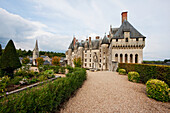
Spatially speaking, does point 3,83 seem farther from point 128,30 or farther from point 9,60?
point 128,30

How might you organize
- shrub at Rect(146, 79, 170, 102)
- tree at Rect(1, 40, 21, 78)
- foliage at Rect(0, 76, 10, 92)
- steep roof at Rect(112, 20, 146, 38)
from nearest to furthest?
1. shrub at Rect(146, 79, 170, 102)
2. foliage at Rect(0, 76, 10, 92)
3. tree at Rect(1, 40, 21, 78)
4. steep roof at Rect(112, 20, 146, 38)

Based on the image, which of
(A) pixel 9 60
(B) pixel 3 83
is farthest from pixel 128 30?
(B) pixel 3 83

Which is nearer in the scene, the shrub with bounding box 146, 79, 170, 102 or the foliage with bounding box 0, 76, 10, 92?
the shrub with bounding box 146, 79, 170, 102

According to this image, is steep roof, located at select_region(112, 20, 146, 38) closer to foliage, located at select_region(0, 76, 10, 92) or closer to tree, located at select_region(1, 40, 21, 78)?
tree, located at select_region(1, 40, 21, 78)

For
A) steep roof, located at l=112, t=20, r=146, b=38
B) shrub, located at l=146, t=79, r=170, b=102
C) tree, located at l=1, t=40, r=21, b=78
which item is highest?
steep roof, located at l=112, t=20, r=146, b=38

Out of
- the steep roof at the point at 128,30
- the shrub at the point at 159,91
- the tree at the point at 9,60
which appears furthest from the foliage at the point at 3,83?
the steep roof at the point at 128,30

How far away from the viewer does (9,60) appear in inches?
295

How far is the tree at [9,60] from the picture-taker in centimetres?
732

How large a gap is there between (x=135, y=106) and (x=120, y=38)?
18415mm

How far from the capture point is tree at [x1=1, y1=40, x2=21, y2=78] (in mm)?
7322

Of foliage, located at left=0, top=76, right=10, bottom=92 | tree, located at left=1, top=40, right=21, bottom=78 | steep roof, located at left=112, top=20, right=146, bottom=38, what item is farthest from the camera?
steep roof, located at left=112, top=20, right=146, bottom=38

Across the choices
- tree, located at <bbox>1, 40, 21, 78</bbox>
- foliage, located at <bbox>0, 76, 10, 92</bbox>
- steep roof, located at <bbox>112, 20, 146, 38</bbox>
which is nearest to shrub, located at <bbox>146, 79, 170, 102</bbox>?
foliage, located at <bbox>0, 76, 10, 92</bbox>

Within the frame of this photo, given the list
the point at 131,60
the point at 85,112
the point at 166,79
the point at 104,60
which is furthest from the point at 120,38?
the point at 85,112

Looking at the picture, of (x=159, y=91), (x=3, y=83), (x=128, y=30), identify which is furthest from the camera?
(x=128, y=30)
